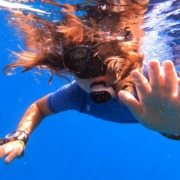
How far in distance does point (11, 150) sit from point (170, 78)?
208cm

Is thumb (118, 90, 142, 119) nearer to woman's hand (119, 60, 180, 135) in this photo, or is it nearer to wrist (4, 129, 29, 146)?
woman's hand (119, 60, 180, 135)

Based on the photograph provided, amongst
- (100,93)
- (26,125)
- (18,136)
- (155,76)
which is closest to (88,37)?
(100,93)

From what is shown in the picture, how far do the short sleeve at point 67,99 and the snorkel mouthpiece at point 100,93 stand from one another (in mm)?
838

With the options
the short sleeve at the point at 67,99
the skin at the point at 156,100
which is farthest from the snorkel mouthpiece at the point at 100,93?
the skin at the point at 156,100

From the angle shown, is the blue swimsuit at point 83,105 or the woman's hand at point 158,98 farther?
the blue swimsuit at point 83,105

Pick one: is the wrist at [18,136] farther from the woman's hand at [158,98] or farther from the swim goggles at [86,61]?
the woman's hand at [158,98]

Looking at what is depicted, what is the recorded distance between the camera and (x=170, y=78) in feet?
7.07

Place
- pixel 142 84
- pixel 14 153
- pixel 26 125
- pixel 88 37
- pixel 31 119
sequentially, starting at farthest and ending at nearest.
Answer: pixel 31 119, pixel 88 37, pixel 26 125, pixel 14 153, pixel 142 84

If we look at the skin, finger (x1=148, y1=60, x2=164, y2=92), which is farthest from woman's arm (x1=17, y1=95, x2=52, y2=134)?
finger (x1=148, y1=60, x2=164, y2=92)

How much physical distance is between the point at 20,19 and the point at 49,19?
795 millimetres

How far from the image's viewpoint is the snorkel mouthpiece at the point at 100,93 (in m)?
3.55

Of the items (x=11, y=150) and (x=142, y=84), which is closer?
(x=142, y=84)

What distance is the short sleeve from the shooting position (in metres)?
4.63

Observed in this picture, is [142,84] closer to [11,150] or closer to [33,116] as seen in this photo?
[11,150]
